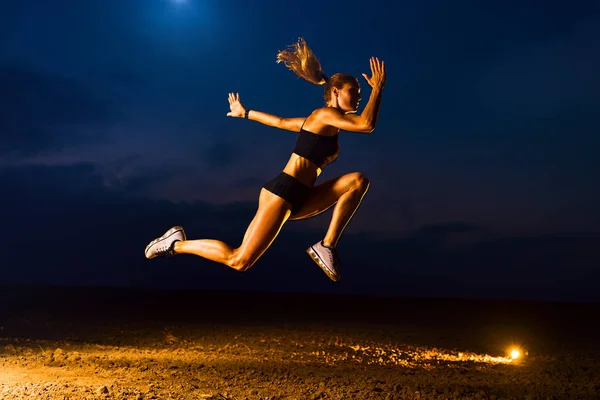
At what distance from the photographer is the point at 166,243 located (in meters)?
6.93

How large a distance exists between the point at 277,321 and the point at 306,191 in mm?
18555

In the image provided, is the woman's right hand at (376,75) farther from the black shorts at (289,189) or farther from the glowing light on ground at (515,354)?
the glowing light on ground at (515,354)

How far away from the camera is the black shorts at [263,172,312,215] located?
245 inches

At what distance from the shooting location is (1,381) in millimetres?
11203

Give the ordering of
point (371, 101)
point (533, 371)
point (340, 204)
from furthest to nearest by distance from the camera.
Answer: point (533, 371), point (340, 204), point (371, 101)

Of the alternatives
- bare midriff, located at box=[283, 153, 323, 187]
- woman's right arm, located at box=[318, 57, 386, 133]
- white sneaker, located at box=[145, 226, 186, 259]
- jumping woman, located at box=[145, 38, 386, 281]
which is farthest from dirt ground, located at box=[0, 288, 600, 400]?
woman's right arm, located at box=[318, 57, 386, 133]

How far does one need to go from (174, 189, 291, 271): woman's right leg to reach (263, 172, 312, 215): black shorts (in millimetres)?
48

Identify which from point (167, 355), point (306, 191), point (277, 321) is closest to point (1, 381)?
point (167, 355)

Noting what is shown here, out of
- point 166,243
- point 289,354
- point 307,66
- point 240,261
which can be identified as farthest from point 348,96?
point 289,354

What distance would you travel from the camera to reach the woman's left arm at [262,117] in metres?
6.52

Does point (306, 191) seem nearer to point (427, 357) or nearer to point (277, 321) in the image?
point (427, 357)

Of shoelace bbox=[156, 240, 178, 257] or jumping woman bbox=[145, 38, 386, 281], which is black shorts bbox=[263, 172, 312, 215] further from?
shoelace bbox=[156, 240, 178, 257]

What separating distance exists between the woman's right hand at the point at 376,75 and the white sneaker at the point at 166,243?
8.76 ft

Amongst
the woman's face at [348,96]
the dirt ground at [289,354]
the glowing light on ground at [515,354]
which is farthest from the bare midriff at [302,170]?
the glowing light on ground at [515,354]
